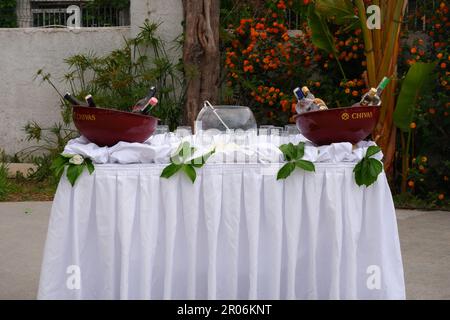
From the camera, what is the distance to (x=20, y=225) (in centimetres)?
671

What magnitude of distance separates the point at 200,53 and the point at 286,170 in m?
4.69

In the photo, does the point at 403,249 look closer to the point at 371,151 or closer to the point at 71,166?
the point at 371,151

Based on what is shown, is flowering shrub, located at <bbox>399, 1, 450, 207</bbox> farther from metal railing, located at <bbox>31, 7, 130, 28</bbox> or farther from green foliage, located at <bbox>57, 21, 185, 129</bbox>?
metal railing, located at <bbox>31, 7, 130, 28</bbox>

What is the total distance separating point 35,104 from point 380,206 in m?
6.76

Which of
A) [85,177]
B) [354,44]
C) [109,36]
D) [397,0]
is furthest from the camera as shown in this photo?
[109,36]

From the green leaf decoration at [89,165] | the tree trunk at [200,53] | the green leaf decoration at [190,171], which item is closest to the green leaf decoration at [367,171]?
the green leaf decoration at [190,171]

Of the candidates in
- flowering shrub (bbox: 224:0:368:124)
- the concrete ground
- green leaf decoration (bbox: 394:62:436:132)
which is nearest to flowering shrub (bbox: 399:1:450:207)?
green leaf decoration (bbox: 394:62:436:132)

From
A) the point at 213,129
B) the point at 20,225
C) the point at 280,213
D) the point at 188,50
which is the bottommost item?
the point at 20,225

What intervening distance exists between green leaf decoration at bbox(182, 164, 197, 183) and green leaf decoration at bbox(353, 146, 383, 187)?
2.53ft

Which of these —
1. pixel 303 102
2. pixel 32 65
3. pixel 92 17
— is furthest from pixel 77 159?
pixel 92 17

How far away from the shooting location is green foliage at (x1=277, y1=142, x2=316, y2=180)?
3474 millimetres

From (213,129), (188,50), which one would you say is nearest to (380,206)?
(213,129)

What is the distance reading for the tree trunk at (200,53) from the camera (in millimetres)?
7852

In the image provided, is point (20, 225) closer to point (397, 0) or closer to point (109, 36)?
point (109, 36)
